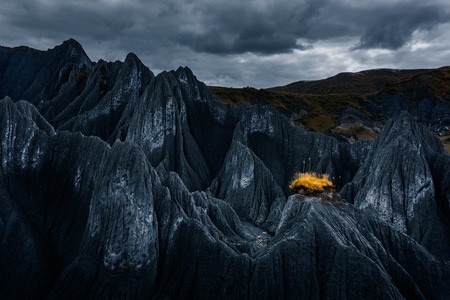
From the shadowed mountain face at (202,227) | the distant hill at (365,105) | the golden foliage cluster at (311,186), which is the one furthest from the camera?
the distant hill at (365,105)

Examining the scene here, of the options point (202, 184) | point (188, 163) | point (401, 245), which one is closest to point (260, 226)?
point (202, 184)

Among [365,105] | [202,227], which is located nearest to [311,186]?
[202,227]

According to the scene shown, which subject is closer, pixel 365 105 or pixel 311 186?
pixel 311 186

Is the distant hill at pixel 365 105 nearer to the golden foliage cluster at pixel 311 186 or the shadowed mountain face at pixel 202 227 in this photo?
the shadowed mountain face at pixel 202 227

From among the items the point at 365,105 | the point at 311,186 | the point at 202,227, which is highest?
the point at 365,105

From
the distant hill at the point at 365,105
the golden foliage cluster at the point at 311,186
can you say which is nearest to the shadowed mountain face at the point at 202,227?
the golden foliage cluster at the point at 311,186

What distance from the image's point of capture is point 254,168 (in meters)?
51.9

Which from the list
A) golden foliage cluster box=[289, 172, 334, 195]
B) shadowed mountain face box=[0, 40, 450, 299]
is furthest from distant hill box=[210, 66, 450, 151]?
golden foliage cluster box=[289, 172, 334, 195]

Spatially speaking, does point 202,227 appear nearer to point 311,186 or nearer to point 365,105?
point 311,186

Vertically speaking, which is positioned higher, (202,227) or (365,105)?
→ (365,105)

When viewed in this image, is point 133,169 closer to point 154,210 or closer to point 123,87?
point 154,210

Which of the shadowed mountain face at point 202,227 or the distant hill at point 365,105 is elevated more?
the distant hill at point 365,105

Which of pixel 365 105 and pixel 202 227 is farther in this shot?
pixel 365 105

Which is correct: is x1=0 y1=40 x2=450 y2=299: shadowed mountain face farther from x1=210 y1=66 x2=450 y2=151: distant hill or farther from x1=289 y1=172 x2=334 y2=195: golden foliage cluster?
x1=210 y1=66 x2=450 y2=151: distant hill
